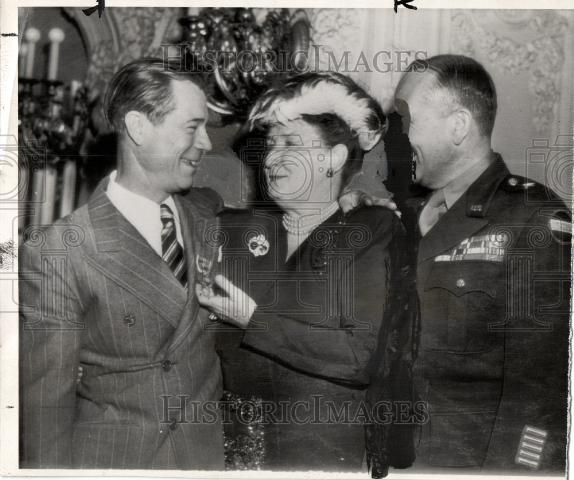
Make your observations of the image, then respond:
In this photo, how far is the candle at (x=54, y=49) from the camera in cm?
440

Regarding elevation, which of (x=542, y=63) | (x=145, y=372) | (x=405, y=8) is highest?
(x=405, y=8)

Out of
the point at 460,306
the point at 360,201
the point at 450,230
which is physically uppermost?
the point at 360,201

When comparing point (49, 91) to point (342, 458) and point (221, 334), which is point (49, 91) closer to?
point (221, 334)

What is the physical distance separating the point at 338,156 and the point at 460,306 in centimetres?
103

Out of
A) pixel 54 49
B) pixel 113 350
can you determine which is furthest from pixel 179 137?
Answer: pixel 113 350

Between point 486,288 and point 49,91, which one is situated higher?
point 49,91

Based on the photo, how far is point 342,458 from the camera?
446 cm

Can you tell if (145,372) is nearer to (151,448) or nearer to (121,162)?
(151,448)

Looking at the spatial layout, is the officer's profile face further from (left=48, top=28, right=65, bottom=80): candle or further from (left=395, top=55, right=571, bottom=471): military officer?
(left=48, top=28, right=65, bottom=80): candle

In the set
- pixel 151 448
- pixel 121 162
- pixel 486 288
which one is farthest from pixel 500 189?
pixel 151 448

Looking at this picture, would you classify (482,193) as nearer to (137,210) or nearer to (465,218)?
(465,218)

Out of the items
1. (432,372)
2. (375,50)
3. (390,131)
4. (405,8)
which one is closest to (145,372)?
(432,372)

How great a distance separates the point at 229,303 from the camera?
4.40 metres

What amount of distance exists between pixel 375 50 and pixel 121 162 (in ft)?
4.88
